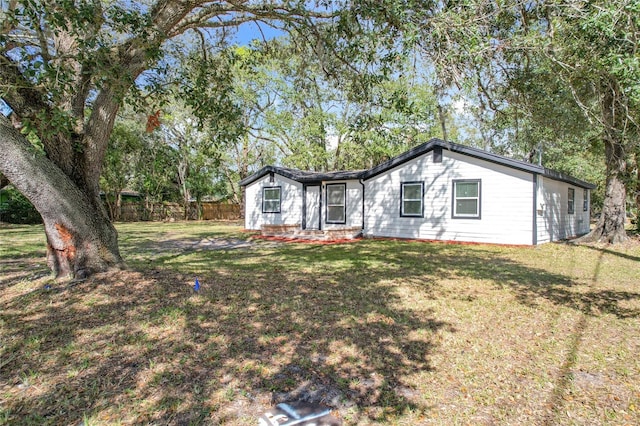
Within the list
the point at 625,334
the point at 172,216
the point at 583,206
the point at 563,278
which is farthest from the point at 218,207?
the point at 625,334

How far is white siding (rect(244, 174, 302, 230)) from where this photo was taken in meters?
16.0

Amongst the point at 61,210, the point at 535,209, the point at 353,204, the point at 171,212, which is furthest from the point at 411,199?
the point at 171,212

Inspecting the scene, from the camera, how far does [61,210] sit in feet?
15.4

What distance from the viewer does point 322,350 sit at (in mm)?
3244

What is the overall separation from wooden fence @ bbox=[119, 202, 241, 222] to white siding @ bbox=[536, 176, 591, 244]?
2331 centimetres

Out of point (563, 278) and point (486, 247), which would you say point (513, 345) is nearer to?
point (563, 278)

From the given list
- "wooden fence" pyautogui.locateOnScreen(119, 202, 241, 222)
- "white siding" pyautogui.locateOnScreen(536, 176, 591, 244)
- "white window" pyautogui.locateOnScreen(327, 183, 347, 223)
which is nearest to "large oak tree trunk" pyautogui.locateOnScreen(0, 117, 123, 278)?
"white window" pyautogui.locateOnScreen(327, 183, 347, 223)

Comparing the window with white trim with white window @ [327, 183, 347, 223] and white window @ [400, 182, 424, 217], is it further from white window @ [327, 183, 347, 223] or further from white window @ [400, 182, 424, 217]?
white window @ [327, 183, 347, 223]

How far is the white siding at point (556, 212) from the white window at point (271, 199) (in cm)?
1028

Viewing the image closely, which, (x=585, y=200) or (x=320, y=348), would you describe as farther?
(x=585, y=200)

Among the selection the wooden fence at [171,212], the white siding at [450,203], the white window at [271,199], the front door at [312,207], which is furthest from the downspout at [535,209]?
the wooden fence at [171,212]

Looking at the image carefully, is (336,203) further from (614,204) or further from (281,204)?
(614,204)

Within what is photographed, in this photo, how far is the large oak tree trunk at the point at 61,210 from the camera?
4.39m

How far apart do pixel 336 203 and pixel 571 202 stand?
9217 millimetres
